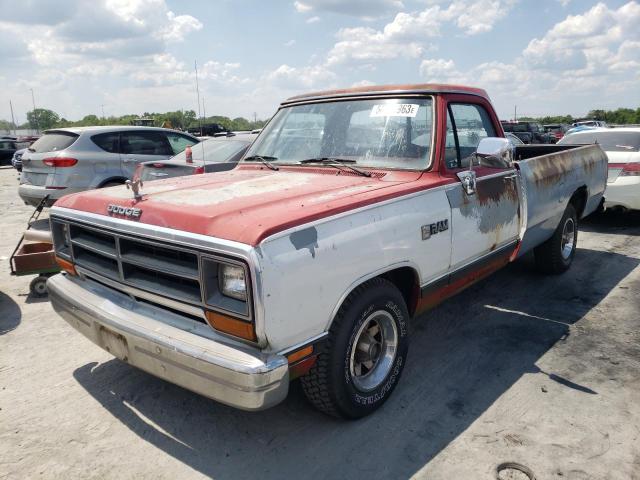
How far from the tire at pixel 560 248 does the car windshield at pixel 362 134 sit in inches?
104

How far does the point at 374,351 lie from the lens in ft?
10.7

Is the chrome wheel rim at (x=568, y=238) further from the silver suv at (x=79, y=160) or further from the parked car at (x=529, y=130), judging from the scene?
the parked car at (x=529, y=130)

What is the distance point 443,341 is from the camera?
4.22m

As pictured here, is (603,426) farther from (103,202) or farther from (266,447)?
(103,202)

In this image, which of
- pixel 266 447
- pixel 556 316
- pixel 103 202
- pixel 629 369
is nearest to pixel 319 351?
pixel 266 447

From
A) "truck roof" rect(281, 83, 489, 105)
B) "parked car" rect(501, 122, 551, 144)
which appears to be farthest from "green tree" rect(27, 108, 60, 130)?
"truck roof" rect(281, 83, 489, 105)

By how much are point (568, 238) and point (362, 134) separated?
3423 mm

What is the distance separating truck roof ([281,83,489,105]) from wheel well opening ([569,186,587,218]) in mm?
2201

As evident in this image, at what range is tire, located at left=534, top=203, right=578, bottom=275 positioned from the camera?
18.3 ft

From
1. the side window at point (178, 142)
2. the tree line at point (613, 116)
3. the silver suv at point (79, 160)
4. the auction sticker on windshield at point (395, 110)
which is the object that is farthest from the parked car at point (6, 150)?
the tree line at point (613, 116)

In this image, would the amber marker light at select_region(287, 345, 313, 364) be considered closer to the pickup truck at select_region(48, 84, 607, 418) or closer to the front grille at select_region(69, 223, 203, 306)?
the pickup truck at select_region(48, 84, 607, 418)

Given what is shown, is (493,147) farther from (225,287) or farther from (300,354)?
(225,287)

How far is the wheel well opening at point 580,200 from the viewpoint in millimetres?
5965

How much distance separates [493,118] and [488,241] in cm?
130
